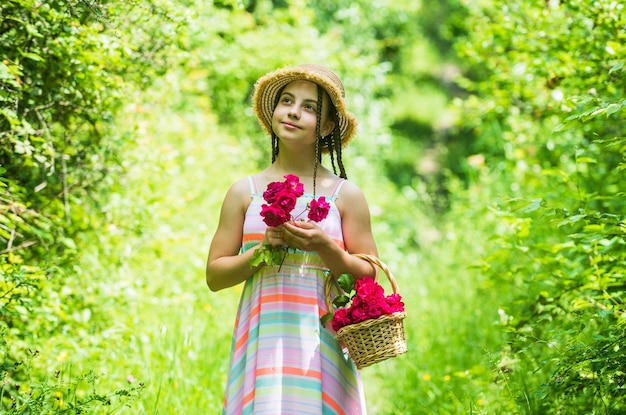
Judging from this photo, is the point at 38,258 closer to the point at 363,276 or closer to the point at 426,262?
the point at 363,276

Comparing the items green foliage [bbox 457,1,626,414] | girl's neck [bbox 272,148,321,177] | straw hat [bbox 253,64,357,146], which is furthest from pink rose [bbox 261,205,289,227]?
green foliage [bbox 457,1,626,414]

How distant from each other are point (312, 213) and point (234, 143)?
5544mm

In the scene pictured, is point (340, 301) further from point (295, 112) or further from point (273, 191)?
point (295, 112)

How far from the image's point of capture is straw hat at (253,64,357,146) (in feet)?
8.20

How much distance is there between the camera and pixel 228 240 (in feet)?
8.07

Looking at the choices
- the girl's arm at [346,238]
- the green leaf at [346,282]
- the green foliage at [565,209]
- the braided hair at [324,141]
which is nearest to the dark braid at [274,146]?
the braided hair at [324,141]

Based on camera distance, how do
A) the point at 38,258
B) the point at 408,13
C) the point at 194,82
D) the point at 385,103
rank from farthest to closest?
the point at 408,13, the point at 385,103, the point at 194,82, the point at 38,258

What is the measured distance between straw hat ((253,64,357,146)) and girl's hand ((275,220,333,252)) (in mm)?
540

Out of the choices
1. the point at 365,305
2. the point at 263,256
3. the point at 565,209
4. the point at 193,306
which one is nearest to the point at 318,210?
the point at 263,256

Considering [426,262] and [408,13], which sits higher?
[408,13]

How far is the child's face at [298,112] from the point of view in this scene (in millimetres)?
2479

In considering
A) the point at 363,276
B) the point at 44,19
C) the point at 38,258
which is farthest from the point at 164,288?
the point at 363,276

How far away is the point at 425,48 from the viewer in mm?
12719

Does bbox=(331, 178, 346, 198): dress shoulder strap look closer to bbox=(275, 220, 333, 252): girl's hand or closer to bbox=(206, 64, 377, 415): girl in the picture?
bbox=(206, 64, 377, 415): girl
